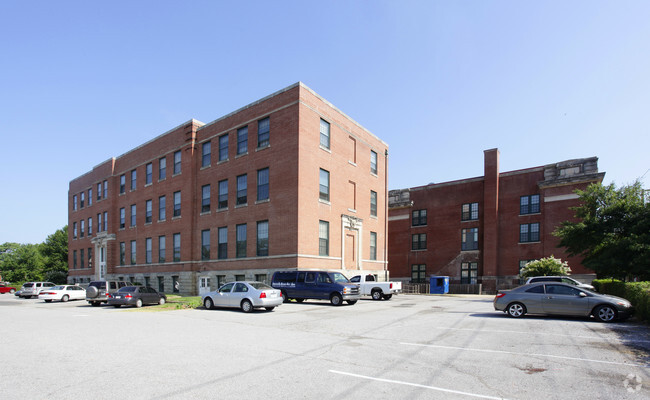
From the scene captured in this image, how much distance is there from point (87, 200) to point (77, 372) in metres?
54.6

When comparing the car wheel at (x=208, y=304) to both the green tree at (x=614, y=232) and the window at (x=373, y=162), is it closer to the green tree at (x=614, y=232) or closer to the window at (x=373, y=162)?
the window at (x=373, y=162)

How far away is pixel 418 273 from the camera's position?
163ft

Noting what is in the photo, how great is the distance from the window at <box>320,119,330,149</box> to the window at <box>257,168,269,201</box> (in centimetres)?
494

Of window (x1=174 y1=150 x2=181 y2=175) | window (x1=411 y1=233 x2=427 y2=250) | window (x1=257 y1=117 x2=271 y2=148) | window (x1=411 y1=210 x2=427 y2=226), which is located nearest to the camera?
window (x1=257 y1=117 x2=271 y2=148)

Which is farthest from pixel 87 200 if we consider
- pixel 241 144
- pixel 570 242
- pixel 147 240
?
pixel 570 242

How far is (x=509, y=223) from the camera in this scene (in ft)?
143

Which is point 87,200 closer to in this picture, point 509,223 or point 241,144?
point 241,144

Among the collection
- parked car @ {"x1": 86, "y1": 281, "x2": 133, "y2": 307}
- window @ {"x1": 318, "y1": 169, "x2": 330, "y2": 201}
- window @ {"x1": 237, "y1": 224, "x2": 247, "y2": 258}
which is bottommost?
parked car @ {"x1": 86, "y1": 281, "x2": 133, "y2": 307}

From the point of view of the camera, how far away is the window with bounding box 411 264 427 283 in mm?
49013

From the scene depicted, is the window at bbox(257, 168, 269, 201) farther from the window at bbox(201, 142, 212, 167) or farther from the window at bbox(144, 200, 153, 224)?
the window at bbox(144, 200, 153, 224)

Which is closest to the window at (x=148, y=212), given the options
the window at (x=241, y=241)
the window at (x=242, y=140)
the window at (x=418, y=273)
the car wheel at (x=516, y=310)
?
the window at (x=241, y=241)

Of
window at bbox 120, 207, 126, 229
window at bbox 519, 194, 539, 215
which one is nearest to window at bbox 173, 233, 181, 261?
window at bbox 120, 207, 126, 229

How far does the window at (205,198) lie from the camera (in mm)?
35969

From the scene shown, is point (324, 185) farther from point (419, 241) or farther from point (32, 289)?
point (32, 289)
